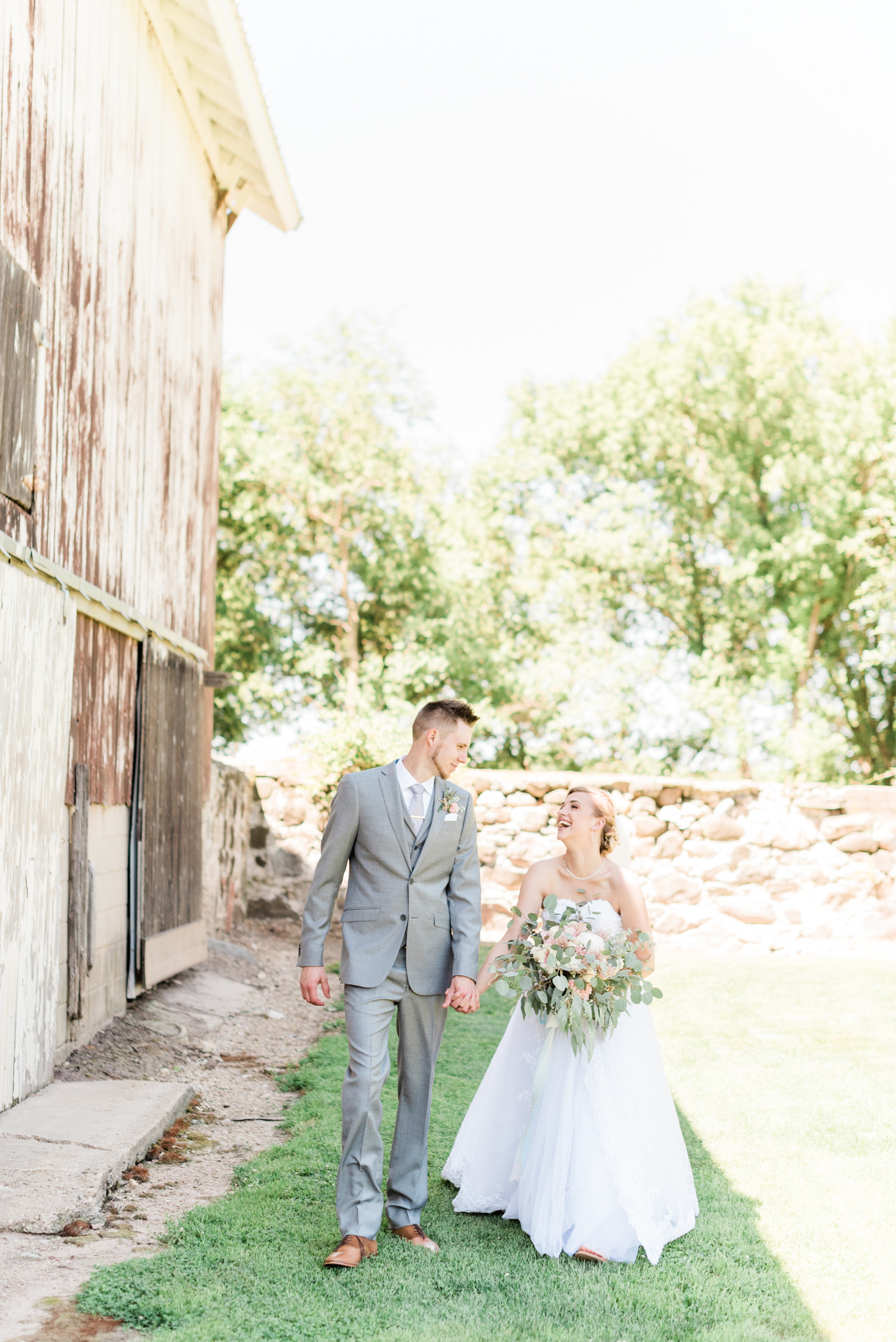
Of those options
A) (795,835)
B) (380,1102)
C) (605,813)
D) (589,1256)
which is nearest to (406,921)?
(380,1102)

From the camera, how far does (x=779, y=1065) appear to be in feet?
23.1

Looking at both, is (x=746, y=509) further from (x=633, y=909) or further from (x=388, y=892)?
(x=388, y=892)

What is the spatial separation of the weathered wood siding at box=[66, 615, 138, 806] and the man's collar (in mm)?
3082

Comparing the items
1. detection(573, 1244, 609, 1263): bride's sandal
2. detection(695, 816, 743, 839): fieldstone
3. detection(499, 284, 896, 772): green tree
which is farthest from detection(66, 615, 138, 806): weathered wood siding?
detection(499, 284, 896, 772): green tree

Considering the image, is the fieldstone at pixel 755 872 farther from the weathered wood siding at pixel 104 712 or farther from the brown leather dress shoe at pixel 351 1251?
the brown leather dress shoe at pixel 351 1251

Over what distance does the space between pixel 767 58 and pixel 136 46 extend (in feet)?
39.9

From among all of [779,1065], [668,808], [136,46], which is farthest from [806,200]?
[779,1065]

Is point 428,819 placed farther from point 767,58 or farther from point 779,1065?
point 767,58

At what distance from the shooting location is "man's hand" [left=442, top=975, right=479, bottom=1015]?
13.3ft

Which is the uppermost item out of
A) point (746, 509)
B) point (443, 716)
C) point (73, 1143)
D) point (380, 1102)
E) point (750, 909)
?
point (746, 509)

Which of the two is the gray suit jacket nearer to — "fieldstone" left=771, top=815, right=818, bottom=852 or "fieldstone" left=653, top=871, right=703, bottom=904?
"fieldstone" left=653, top=871, right=703, bottom=904

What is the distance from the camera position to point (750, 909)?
460 inches

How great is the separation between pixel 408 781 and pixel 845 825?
28.1ft

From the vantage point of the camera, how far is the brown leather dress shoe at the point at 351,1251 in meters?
3.71
